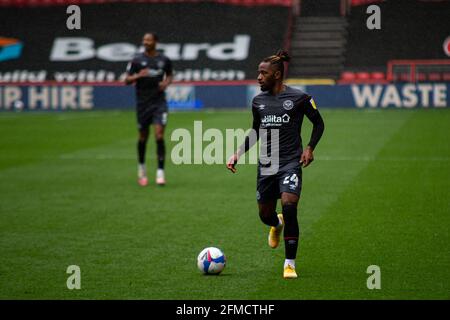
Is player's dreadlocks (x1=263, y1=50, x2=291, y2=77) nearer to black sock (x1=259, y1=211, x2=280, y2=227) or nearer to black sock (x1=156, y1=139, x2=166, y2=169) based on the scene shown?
black sock (x1=259, y1=211, x2=280, y2=227)

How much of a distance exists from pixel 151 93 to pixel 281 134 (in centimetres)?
683

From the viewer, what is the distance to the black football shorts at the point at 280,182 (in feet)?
27.1

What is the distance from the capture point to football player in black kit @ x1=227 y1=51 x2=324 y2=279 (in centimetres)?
825

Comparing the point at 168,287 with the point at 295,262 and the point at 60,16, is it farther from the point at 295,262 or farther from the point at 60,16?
the point at 60,16

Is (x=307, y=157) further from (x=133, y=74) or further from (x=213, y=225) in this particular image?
(x=133, y=74)

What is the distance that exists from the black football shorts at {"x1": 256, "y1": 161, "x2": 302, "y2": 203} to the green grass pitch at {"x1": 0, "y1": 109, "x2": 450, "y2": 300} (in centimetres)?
67

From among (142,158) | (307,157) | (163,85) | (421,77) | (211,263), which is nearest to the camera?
(211,263)

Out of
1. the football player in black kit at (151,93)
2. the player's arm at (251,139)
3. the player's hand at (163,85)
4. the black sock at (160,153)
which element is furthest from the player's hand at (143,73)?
the player's arm at (251,139)

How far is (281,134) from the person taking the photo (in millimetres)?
8461

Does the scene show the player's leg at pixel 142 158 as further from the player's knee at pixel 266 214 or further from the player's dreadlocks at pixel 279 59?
the player's dreadlocks at pixel 279 59

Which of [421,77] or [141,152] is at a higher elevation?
[141,152]

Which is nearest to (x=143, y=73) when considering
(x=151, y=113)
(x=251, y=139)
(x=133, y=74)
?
(x=133, y=74)
